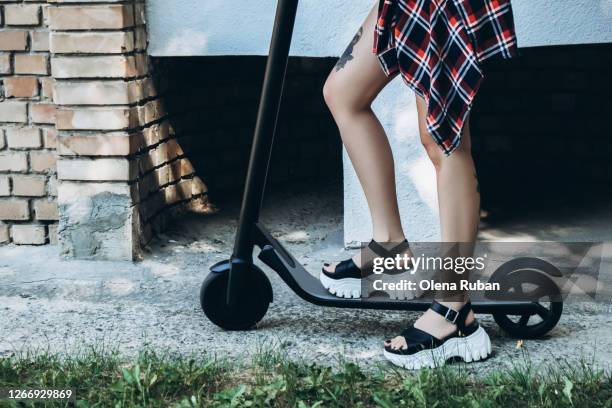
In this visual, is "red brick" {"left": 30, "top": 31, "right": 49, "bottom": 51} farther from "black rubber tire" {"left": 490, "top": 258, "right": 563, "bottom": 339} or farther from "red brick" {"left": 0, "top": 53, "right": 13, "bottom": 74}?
"black rubber tire" {"left": 490, "top": 258, "right": 563, "bottom": 339}

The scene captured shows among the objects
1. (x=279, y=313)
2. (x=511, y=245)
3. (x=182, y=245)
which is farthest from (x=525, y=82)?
(x=279, y=313)

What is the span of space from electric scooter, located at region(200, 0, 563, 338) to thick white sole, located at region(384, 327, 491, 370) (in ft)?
0.38

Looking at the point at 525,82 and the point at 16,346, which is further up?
the point at 525,82

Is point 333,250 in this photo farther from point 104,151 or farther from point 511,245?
point 104,151

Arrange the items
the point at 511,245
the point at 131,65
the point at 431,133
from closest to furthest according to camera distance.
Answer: the point at 431,133
the point at 131,65
the point at 511,245

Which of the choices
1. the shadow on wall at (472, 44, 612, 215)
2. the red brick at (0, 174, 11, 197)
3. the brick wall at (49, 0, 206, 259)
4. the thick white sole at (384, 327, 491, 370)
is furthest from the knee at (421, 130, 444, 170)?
the shadow on wall at (472, 44, 612, 215)

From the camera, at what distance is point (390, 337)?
2.96 meters

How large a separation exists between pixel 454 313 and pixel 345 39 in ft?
4.69

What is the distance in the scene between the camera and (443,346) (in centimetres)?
271

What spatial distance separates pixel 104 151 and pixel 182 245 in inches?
22.7

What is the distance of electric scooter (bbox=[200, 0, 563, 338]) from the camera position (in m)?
2.79

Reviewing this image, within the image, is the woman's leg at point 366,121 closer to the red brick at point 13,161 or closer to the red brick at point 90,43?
the red brick at point 90,43

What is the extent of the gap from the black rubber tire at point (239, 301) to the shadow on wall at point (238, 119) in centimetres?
145

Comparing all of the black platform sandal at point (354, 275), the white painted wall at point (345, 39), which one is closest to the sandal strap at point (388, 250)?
the black platform sandal at point (354, 275)
